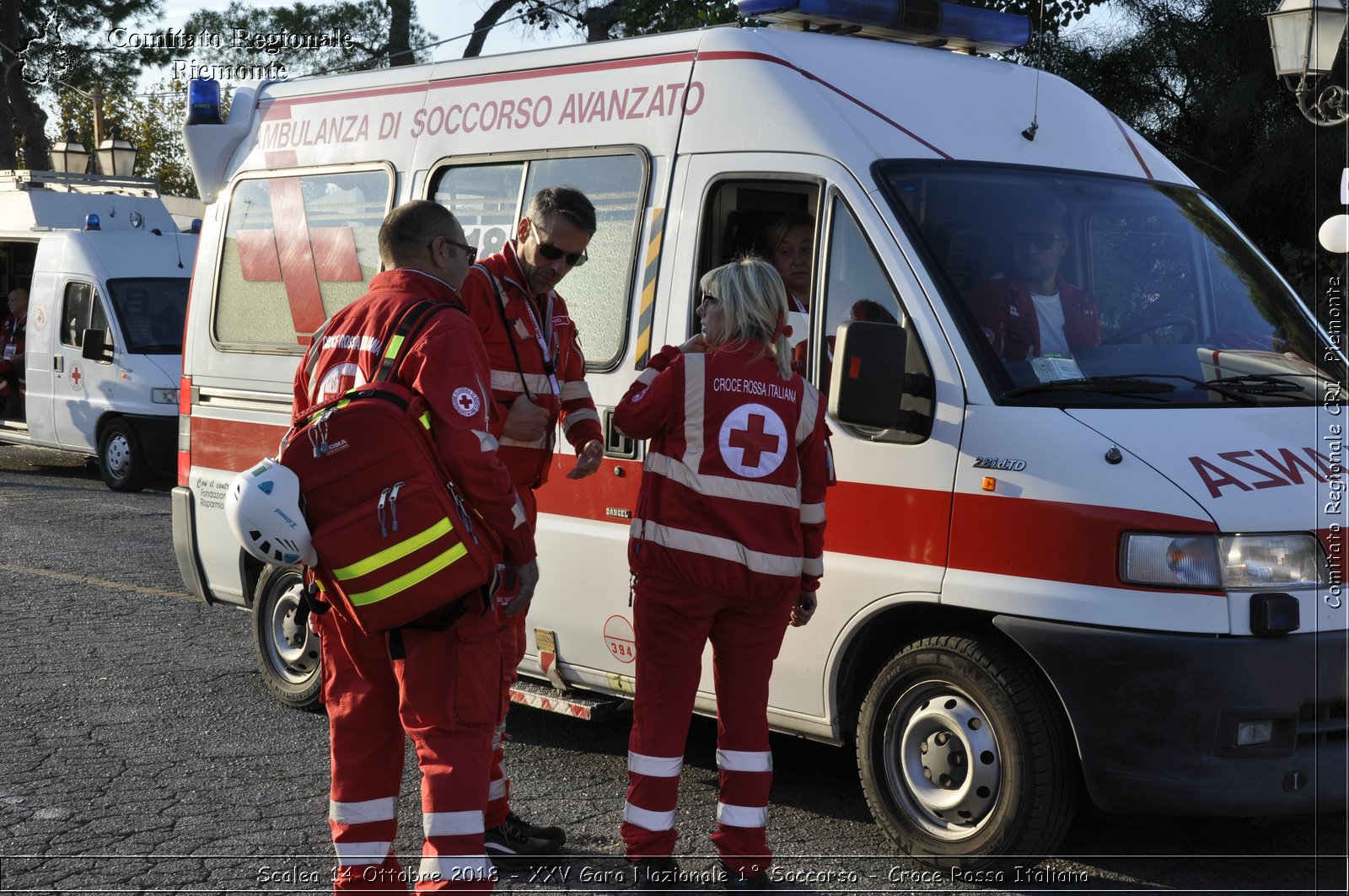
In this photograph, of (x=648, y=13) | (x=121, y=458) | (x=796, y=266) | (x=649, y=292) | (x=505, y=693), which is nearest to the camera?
(x=505, y=693)

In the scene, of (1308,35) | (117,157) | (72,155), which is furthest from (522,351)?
(72,155)

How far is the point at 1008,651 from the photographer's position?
4559 millimetres

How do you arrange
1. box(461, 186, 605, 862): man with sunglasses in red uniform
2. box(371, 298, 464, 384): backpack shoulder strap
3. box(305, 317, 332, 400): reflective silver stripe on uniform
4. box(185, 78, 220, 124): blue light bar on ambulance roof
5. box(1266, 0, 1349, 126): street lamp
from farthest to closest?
box(1266, 0, 1349, 126): street lamp
box(185, 78, 220, 124): blue light bar on ambulance roof
box(461, 186, 605, 862): man with sunglasses in red uniform
box(305, 317, 332, 400): reflective silver stripe on uniform
box(371, 298, 464, 384): backpack shoulder strap

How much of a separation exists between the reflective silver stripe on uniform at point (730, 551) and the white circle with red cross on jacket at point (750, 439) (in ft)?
0.72

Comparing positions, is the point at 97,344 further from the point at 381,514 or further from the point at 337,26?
the point at 381,514

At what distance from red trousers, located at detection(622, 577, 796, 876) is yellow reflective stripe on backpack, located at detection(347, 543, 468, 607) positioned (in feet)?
3.31

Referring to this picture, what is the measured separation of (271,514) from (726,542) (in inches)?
56.0

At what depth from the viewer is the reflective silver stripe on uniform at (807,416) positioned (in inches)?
176

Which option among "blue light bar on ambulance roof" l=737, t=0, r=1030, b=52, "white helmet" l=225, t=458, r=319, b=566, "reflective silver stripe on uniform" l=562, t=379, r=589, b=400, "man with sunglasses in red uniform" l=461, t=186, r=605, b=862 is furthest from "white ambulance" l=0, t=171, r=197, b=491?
"white helmet" l=225, t=458, r=319, b=566

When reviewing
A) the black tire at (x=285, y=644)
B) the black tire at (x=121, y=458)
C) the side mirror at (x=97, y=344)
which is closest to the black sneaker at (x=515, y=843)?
the black tire at (x=285, y=644)

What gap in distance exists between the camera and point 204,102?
7.29 meters

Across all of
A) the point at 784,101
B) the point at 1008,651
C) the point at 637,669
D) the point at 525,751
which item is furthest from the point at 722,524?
the point at 525,751

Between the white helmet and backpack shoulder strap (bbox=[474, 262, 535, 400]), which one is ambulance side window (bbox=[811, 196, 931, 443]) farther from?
the white helmet

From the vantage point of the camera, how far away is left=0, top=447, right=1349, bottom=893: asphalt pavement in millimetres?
4727
